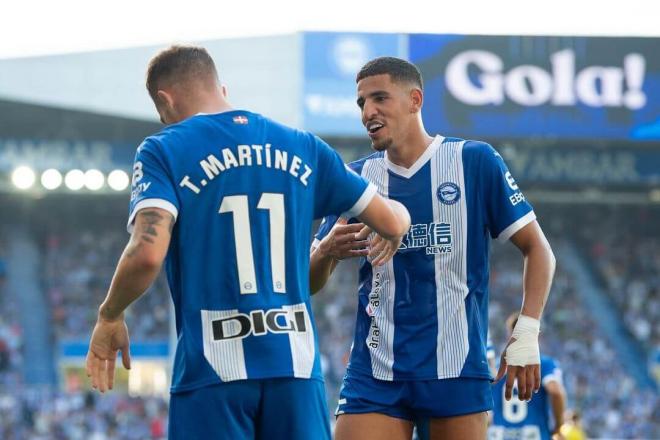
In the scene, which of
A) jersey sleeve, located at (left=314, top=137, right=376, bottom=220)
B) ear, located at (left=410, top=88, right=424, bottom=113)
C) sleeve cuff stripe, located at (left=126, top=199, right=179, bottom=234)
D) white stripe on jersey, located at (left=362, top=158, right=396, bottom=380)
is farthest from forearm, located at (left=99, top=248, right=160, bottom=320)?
ear, located at (left=410, top=88, right=424, bottom=113)

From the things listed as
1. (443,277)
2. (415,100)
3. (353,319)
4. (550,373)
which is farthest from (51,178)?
(443,277)

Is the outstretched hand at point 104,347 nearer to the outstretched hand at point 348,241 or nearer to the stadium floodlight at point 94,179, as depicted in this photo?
the outstretched hand at point 348,241

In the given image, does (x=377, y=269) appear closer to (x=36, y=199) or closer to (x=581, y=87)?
(x=581, y=87)

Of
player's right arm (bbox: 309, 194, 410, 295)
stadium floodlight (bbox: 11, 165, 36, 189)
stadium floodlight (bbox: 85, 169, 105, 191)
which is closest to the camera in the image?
player's right arm (bbox: 309, 194, 410, 295)

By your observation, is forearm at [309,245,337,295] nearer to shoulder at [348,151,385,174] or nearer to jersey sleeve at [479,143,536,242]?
shoulder at [348,151,385,174]

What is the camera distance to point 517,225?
17.4ft

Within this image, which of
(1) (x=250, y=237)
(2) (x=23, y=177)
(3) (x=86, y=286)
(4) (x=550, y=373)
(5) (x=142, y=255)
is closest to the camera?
(5) (x=142, y=255)

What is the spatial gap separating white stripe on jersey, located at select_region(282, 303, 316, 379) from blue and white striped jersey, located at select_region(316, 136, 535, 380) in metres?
1.22

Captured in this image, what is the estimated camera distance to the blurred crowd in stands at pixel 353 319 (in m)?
26.2

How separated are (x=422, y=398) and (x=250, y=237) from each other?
157 cm

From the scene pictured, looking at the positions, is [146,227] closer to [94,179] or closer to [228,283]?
[228,283]

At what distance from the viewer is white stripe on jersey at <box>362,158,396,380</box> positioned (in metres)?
5.34

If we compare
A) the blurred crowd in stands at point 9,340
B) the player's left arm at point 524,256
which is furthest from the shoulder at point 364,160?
the blurred crowd in stands at point 9,340

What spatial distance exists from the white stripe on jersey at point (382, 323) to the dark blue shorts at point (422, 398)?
62 millimetres
